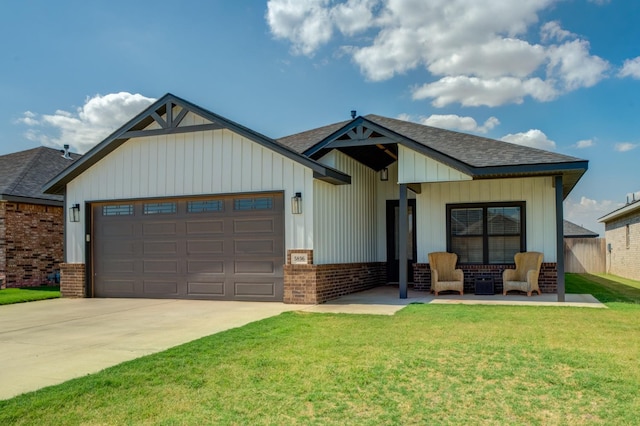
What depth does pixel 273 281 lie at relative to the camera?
1134cm

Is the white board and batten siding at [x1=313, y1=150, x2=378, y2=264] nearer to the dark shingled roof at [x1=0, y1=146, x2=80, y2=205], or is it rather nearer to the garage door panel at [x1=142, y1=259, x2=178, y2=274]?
the garage door panel at [x1=142, y1=259, x2=178, y2=274]

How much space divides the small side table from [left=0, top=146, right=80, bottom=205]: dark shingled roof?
1173 centimetres

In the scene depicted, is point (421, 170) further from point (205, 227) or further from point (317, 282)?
point (205, 227)

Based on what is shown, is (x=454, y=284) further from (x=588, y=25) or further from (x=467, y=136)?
(x=588, y=25)

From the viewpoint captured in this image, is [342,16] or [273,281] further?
[342,16]

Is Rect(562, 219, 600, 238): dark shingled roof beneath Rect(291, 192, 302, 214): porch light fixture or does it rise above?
beneath

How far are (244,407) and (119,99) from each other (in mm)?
21332

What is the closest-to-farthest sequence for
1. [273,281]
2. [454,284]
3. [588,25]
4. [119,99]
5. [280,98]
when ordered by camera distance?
[273,281], [454,284], [588,25], [280,98], [119,99]

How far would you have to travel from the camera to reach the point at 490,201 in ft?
42.8

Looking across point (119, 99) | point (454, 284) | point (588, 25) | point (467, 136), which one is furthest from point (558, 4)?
point (119, 99)

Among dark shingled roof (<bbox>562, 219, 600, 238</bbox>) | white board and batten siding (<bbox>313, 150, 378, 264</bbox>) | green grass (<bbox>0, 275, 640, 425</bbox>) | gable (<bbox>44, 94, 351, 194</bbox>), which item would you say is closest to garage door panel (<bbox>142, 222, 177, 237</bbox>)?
gable (<bbox>44, 94, 351, 194</bbox>)

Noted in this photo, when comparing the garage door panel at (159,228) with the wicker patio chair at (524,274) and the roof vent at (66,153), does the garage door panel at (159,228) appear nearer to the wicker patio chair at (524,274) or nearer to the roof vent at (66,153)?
the wicker patio chair at (524,274)

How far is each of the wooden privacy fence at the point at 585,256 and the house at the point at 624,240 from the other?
72cm

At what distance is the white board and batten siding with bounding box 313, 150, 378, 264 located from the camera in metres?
11.4
